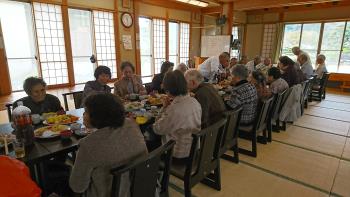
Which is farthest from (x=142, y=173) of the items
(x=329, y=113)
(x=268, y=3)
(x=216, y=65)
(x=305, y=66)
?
(x=268, y=3)

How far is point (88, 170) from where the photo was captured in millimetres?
1063

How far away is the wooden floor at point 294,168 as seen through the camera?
2.07 meters

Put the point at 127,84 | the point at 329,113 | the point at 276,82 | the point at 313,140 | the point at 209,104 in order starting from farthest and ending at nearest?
1. the point at 329,113
2. the point at 276,82
3. the point at 313,140
4. the point at 127,84
5. the point at 209,104

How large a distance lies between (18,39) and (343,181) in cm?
649

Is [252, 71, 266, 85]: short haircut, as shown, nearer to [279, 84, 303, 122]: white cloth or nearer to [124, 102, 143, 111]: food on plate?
[279, 84, 303, 122]: white cloth

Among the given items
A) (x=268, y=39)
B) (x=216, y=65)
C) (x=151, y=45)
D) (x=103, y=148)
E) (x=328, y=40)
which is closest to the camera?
(x=103, y=148)

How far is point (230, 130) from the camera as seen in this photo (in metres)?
2.17

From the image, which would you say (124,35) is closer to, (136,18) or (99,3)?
(136,18)

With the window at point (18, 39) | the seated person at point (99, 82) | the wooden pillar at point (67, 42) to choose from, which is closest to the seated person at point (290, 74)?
the seated person at point (99, 82)

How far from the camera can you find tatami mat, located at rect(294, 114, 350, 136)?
3581 mm

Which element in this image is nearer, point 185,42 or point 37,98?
point 37,98

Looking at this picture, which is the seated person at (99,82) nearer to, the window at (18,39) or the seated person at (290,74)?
the seated person at (290,74)

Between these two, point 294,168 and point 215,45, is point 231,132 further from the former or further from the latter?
point 215,45

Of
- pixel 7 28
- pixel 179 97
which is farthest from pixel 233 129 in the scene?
pixel 7 28
